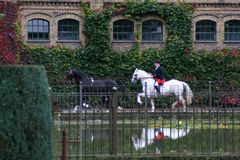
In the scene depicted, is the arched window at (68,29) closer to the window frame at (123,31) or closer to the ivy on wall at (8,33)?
the window frame at (123,31)

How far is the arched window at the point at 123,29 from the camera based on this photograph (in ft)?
116

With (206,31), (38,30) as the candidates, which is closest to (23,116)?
(38,30)

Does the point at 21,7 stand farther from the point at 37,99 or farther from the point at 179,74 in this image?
the point at 37,99

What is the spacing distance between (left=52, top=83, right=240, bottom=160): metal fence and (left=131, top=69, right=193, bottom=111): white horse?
18.7 inches

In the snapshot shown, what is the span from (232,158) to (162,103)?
2744 millimetres

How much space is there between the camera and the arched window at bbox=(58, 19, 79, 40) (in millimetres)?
34969

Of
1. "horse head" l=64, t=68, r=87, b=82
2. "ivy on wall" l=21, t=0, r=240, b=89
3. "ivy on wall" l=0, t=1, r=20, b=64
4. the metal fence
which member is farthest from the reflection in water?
"ivy on wall" l=0, t=1, r=20, b=64

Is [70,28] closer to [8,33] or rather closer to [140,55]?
[8,33]

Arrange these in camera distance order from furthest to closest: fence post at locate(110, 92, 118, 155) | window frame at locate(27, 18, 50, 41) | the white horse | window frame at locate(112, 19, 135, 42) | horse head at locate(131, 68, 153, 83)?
window frame at locate(112, 19, 135, 42), window frame at locate(27, 18, 50, 41), horse head at locate(131, 68, 153, 83), the white horse, fence post at locate(110, 92, 118, 155)

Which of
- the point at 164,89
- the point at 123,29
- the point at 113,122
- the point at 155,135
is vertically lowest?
the point at 155,135

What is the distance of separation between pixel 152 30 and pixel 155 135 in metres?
21.0

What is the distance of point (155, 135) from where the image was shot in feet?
49.5

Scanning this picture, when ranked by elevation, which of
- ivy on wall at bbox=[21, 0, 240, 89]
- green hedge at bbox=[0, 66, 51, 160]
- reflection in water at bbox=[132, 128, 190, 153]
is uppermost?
ivy on wall at bbox=[21, 0, 240, 89]

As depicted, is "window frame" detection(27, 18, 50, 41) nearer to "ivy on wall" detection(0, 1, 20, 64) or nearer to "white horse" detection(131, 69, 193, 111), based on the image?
"ivy on wall" detection(0, 1, 20, 64)
